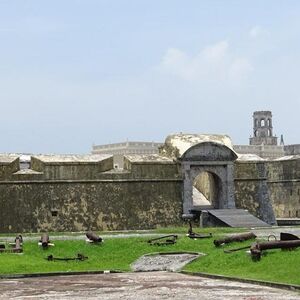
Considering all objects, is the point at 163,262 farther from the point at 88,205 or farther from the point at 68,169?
the point at 68,169

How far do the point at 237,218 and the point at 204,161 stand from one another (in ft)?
11.9

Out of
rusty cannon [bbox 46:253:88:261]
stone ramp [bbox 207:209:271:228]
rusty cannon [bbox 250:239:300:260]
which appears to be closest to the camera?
rusty cannon [bbox 250:239:300:260]

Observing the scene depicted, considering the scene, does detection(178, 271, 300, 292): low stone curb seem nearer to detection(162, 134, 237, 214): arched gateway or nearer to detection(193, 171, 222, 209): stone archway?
detection(162, 134, 237, 214): arched gateway

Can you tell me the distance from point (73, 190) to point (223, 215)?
6891mm

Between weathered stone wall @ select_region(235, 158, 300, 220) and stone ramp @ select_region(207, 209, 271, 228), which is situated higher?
Answer: weathered stone wall @ select_region(235, 158, 300, 220)

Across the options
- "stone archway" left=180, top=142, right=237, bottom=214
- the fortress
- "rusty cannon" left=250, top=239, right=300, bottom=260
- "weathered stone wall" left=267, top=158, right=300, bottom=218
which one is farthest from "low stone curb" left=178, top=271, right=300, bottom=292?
"weathered stone wall" left=267, top=158, right=300, bottom=218

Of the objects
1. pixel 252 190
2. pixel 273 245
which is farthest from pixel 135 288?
pixel 252 190

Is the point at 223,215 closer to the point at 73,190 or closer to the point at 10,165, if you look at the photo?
the point at 73,190

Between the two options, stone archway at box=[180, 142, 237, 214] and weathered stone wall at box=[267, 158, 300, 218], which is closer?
→ stone archway at box=[180, 142, 237, 214]

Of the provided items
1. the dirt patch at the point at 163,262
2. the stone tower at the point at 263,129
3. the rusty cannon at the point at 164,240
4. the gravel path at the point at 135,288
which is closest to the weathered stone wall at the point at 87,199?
the rusty cannon at the point at 164,240

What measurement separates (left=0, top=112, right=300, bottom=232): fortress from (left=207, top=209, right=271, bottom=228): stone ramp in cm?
78

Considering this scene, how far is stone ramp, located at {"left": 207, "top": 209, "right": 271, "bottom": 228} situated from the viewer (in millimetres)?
30266

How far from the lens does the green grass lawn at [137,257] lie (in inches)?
659

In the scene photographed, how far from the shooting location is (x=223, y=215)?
3180cm
